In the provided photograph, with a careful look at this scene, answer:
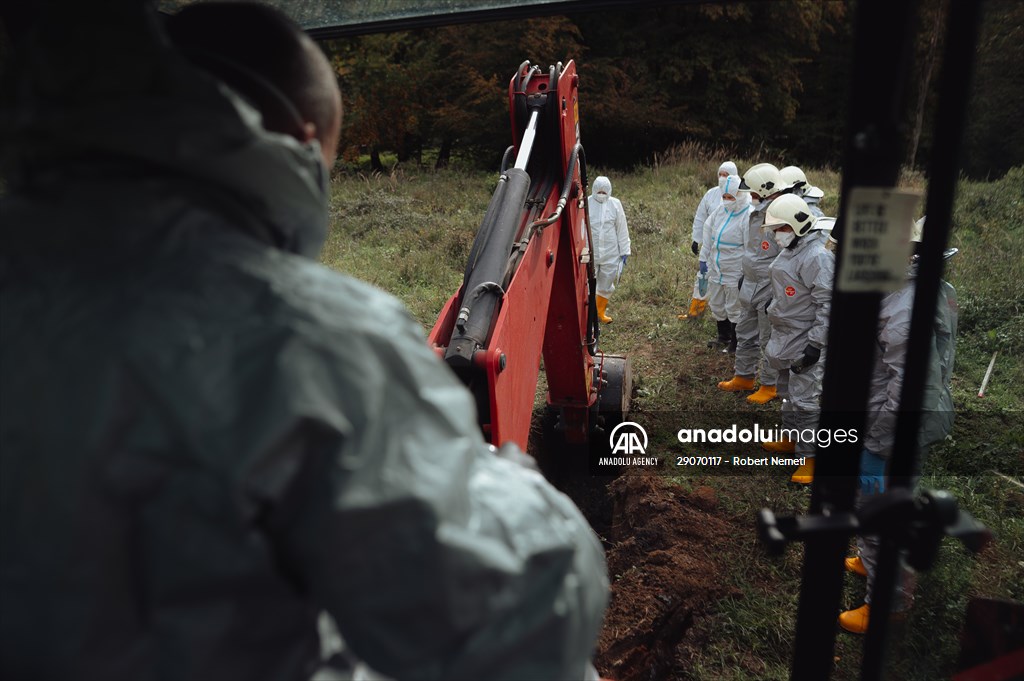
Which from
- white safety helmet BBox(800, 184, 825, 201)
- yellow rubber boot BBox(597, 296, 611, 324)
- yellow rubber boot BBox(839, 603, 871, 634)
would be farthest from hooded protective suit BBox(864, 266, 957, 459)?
yellow rubber boot BBox(597, 296, 611, 324)

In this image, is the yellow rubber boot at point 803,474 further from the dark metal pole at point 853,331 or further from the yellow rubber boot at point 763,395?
the dark metal pole at point 853,331

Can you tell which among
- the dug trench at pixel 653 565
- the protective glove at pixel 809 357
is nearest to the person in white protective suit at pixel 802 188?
the protective glove at pixel 809 357

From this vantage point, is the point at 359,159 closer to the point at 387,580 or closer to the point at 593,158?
the point at 593,158

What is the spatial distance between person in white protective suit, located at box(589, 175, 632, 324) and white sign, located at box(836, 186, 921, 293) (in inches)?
333

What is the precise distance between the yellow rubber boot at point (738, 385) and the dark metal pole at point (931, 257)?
6533mm

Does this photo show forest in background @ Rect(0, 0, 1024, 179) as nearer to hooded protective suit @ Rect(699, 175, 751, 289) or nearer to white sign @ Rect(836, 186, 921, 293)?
hooded protective suit @ Rect(699, 175, 751, 289)

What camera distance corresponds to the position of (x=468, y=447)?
0.95 m

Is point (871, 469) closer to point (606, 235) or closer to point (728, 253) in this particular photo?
point (728, 253)

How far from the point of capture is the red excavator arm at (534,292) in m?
3.13

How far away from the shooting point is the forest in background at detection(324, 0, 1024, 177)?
72.4 feet

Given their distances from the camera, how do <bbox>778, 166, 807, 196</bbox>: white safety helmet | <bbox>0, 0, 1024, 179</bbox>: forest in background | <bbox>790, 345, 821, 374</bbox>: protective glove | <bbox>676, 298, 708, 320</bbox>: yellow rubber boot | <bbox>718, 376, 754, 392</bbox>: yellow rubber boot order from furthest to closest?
<bbox>0, 0, 1024, 179</bbox>: forest in background
<bbox>676, 298, 708, 320</bbox>: yellow rubber boot
<bbox>718, 376, 754, 392</bbox>: yellow rubber boot
<bbox>778, 166, 807, 196</bbox>: white safety helmet
<bbox>790, 345, 821, 374</bbox>: protective glove

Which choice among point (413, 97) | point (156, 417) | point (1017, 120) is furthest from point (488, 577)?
point (413, 97)

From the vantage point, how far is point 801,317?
604 centimetres

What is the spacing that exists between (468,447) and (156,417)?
1.14 feet
